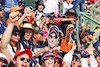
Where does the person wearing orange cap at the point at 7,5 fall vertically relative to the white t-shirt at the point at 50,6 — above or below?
above

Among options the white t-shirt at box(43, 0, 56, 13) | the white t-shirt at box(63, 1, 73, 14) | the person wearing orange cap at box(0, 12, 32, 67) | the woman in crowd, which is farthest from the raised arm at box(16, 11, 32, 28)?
the white t-shirt at box(63, 1, 73, 14)

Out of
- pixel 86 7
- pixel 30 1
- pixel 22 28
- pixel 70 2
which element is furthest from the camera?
pixel 86 7

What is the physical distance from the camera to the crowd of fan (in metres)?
4.63

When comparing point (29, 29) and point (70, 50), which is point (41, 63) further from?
point (70, 50)

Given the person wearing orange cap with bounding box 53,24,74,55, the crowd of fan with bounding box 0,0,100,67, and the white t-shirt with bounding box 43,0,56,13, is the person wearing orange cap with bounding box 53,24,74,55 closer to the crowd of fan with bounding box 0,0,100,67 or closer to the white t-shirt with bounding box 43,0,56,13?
the crowd of fan with bounding box 0,0,100,67

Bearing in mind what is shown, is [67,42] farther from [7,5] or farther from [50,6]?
[7,5]

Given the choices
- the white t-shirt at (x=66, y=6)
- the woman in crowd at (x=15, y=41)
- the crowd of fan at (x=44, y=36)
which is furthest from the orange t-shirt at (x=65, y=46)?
the woman in crowd at (x=15, y=41)

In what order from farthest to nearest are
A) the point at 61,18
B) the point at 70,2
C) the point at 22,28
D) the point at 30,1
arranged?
the point at 70,2 → the point at 61,18 → the point at 30,1 → the point at 22,28

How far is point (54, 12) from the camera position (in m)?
6.81

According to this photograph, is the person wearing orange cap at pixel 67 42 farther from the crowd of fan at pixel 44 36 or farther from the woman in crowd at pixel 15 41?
the woman in crowd at pixel 15 41

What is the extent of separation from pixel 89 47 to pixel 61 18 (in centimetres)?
118

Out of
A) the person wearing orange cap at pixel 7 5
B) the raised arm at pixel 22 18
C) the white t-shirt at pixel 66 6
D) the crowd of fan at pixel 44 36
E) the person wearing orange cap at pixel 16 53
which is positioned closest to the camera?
the person wearing orange cap at pixel 16 53

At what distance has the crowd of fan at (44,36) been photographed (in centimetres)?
463

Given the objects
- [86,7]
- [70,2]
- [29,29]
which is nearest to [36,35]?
[29,29]
